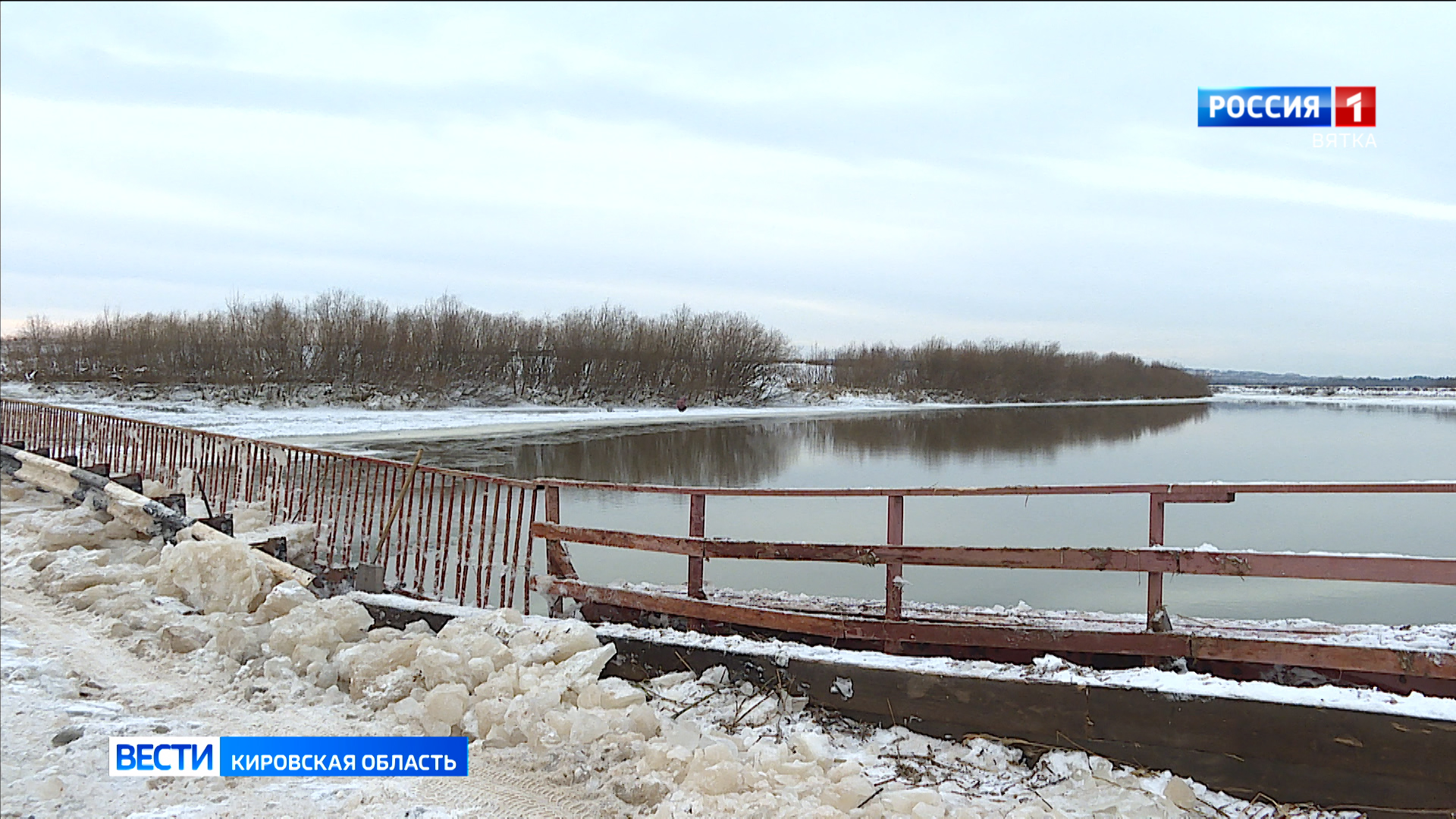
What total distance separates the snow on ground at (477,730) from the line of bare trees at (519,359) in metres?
39.9

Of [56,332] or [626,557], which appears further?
[56,332]

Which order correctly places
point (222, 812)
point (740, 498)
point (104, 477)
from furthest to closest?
point (740, 498) < point (104, 477) < point (222, 812)

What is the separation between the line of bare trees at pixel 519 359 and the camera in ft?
138

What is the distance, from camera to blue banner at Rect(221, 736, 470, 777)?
383cm

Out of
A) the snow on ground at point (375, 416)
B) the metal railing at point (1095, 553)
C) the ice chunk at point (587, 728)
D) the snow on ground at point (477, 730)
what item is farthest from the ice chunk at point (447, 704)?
the snow on ground at point (375, 416)

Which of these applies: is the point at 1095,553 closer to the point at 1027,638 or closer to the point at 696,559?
the point at 1027,638

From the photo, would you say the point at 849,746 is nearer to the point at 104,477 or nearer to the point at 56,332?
the point at 104,477

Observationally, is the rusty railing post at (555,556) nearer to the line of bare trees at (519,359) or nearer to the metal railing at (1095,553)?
the metal railing at (1095,553)

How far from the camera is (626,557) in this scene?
30.5 ft

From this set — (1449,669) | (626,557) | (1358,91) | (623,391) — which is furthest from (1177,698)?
(623,391)

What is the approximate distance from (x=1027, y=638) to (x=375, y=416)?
118 ft

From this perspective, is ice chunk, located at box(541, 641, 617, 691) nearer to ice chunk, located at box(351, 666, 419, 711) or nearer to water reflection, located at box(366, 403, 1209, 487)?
ice chunk, located at box(351, 666, 419, 711)

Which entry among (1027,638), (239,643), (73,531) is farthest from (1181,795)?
(73,531)

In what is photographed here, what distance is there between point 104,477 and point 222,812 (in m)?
7.23
